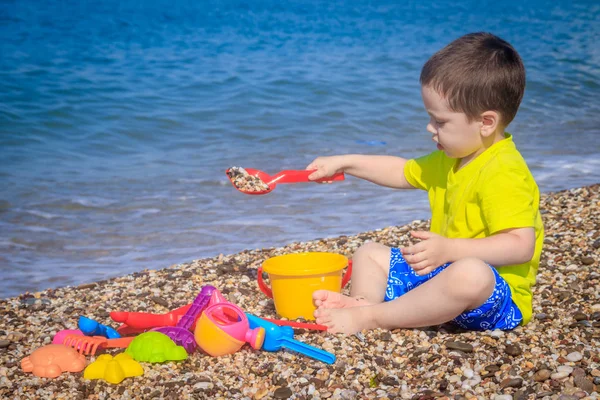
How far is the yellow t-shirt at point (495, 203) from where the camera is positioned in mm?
2967

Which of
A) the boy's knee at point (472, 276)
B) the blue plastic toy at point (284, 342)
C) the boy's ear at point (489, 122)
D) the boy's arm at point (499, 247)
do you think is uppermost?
the boy's ear at point (489, 122)

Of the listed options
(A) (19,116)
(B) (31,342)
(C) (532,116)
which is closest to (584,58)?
(C) (532,116)

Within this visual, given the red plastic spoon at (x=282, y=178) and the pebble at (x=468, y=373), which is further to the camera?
the red plastic spoon at (x=282, y=178)

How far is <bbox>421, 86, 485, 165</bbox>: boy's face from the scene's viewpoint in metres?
3.09

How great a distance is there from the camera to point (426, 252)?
287cm

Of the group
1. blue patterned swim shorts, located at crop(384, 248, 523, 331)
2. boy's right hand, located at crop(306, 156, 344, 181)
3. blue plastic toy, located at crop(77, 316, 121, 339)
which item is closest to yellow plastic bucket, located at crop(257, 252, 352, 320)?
blue patterned swim shorts, located at crop(384, 248, 523, 331)

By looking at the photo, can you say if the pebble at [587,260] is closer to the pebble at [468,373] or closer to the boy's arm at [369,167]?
the boy's arm at [369,167]

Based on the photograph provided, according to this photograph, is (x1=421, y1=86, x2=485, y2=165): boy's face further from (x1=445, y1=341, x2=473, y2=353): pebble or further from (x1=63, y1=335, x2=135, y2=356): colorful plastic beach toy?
(x1=63, y1=335, x2=135, y2=356): colorful plastic beach toy

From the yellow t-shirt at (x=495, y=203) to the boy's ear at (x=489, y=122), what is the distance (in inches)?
3.9

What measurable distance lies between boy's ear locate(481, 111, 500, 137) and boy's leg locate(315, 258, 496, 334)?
62cm

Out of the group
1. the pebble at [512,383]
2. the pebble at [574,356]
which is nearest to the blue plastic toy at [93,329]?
the pebble at [512,383]

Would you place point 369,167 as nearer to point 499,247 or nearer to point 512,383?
point 499,247

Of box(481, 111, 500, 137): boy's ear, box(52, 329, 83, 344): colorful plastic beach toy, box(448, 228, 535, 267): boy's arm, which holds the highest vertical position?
box(481, 111, 500, 137): boy's ear

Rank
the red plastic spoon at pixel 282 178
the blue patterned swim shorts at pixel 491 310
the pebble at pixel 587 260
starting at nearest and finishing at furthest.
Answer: the blue patterned swim shorts at pixel 491 310, the red plastic spoon at pixel 282 178, the pebble at pixel 587 260
